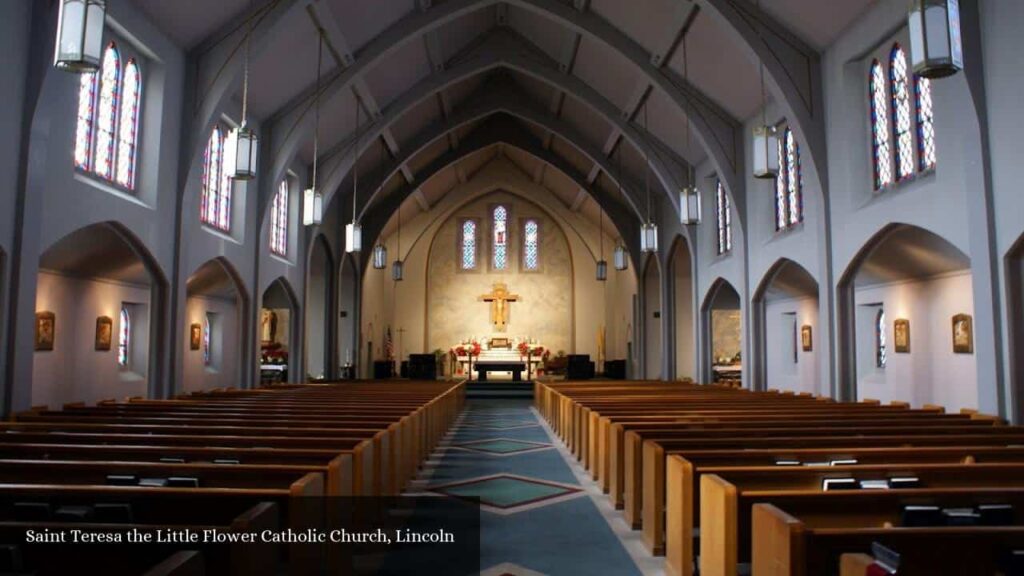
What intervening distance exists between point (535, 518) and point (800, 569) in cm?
Result: 339

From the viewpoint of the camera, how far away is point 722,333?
846 inches

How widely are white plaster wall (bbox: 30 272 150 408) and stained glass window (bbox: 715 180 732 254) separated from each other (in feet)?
36.9

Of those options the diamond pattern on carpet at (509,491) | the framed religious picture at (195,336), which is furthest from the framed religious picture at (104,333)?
the diamond pattern on carpet at (509,491)

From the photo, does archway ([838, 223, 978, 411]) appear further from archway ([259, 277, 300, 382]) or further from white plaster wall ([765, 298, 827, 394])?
archway ([259, 277, 300, 382])

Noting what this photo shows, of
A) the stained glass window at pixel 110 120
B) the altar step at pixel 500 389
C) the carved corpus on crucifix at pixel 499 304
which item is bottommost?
the altar step at pixel 500 389

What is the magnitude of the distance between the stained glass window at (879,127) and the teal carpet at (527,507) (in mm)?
5410

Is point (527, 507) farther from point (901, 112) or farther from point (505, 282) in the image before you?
point (505, 282)

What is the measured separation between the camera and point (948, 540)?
2.26m

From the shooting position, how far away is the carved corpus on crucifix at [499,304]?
23.9 metres

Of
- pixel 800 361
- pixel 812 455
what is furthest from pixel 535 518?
pixel 800 361

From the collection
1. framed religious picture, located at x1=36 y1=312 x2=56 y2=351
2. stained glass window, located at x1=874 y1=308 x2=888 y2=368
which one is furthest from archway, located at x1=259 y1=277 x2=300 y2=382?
stained glass window, located at x1=874 y1=308 x2=888 y2=368

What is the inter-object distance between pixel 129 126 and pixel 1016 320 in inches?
404

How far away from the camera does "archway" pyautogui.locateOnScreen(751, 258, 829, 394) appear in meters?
12.5

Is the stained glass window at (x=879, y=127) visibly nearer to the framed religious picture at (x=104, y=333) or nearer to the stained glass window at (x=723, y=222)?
the stained glass window at (x=723, y=222)
